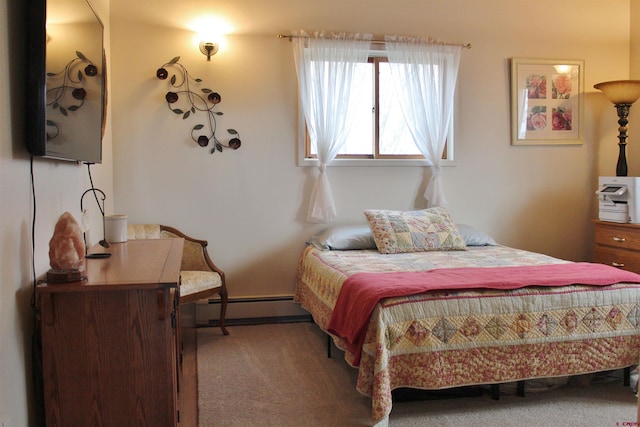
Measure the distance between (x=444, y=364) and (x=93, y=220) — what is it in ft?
6.61

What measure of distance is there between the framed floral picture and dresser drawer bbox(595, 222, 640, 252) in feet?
2.76

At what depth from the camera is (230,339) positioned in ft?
12.1

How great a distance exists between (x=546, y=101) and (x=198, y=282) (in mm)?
3297

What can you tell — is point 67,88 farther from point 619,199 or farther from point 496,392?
point 619,199

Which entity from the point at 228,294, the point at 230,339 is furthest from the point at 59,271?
the point at 228,294

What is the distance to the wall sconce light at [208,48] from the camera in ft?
12.7

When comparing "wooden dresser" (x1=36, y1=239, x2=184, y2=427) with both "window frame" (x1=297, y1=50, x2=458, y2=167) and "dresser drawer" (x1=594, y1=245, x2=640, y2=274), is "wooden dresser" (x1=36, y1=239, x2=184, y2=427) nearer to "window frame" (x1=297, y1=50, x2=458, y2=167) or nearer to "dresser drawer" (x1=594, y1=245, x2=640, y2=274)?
"window frame" (x1=297, y1=50, x2=458, y2=167)

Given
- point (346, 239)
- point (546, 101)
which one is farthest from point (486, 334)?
point (546, 101)

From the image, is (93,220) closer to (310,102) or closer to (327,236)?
(327,236)

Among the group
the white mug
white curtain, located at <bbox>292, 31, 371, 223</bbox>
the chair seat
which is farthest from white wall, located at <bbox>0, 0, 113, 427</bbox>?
white curtain, located at <bbox>292, 31, 371, 223</bbox>

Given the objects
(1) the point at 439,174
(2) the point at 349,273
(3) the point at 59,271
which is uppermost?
(1) the point at 439,174

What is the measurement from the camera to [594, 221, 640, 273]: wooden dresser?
3963 millimetres

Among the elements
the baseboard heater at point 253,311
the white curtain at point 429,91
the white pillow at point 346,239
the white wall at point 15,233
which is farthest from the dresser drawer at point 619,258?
the white wall at point 15,233

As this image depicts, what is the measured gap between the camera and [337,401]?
8.70 ft
